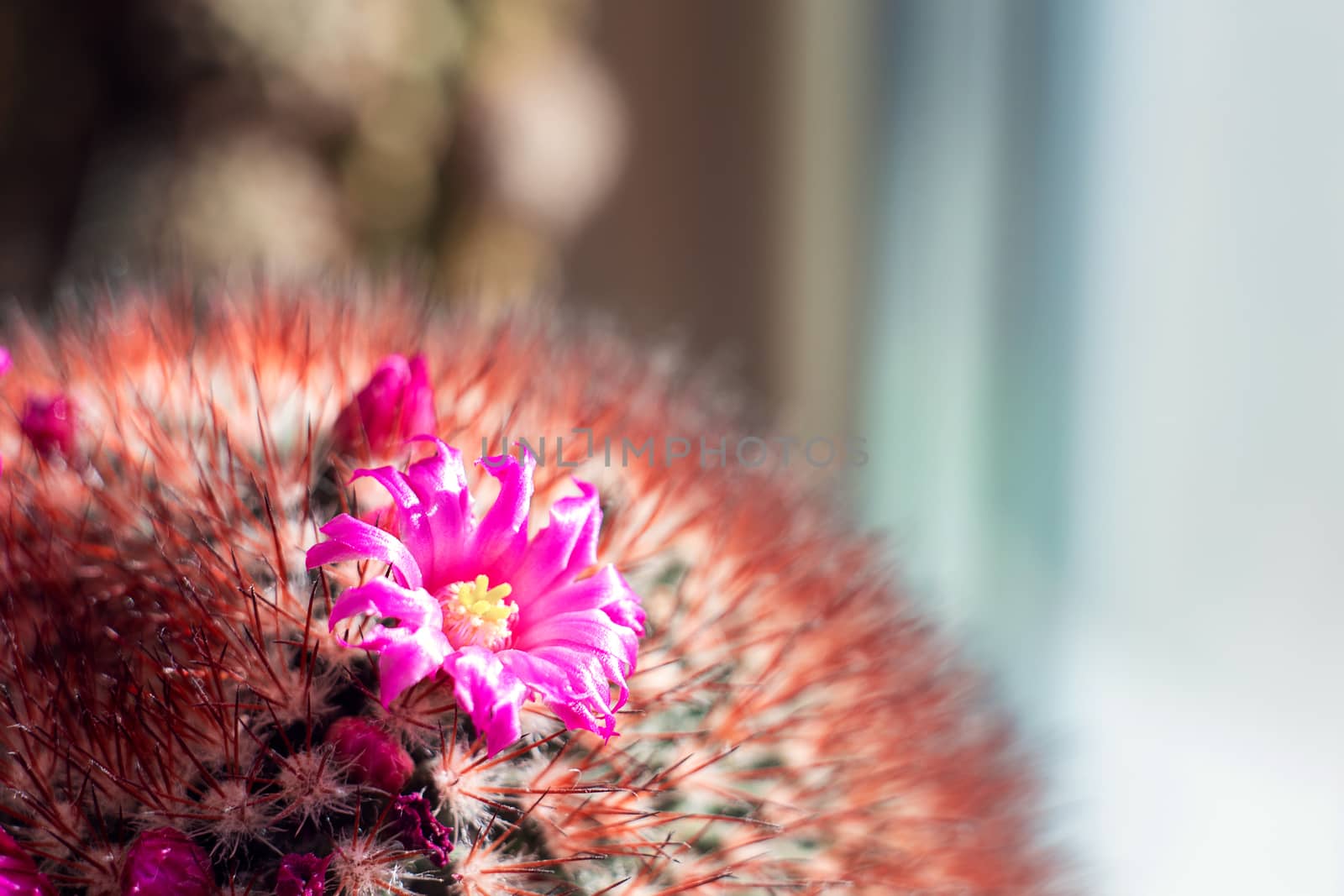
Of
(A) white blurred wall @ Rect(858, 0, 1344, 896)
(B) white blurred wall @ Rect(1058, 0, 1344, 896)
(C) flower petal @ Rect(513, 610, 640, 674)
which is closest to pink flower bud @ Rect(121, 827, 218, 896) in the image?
(C) flower petal @ Rect(513, 610, 640, 674)

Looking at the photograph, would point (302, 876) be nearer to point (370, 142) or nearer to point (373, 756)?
point (373, 756)

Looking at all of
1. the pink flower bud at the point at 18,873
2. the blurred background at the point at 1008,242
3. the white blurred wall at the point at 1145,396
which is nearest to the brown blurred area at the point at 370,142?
the blurred background at the point at 1008,242

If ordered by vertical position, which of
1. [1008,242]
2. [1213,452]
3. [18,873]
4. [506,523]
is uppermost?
[1008,242]

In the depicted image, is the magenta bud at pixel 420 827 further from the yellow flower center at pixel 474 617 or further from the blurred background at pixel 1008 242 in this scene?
the blurred background at pixel 1008 242

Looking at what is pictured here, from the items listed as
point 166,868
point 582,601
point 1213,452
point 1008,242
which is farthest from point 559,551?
point 1008,242

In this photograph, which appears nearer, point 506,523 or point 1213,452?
point 506,523

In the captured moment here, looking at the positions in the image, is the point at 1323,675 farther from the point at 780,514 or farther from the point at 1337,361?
the point at 780,514
